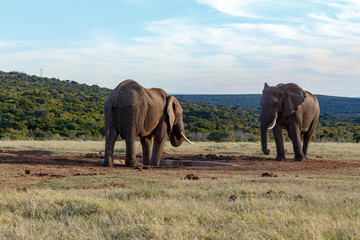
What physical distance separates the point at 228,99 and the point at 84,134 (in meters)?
114

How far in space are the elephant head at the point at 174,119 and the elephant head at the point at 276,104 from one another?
3377 millimetres

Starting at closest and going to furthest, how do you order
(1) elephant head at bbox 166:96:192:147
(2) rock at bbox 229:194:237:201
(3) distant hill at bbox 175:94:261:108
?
(2) rock at bbox 229:194:237:201 → (1) elephant head at bbox 166:96:192:147 → (3) distant hill at bbox 175:94:261:108

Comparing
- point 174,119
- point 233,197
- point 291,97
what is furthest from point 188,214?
point 291,97

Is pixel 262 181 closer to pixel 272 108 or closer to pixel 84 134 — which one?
pixel 272 108

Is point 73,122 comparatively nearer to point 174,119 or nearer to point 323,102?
point 174,119

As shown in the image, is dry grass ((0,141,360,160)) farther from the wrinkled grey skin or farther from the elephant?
the elephant

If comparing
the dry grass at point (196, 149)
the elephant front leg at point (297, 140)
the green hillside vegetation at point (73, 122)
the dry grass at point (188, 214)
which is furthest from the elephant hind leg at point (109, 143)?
the green hillside vegetation at point (73, 122)

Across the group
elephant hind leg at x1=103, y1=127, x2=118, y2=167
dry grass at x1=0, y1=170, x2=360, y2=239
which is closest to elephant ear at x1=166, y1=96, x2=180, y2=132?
elephant hind leg at x1=103, y1=127, x2=118, y2=167

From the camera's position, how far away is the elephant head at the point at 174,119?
16.1 m

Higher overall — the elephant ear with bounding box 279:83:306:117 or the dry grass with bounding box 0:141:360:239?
the elephant ear with bounding box 279:83:306:117

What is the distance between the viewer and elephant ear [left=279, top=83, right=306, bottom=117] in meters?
18.2

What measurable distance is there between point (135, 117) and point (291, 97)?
7.12 metres

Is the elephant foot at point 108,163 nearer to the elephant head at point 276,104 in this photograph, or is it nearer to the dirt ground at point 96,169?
the dirt ground at point 96,169

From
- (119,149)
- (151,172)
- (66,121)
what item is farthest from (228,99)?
(151,172)
